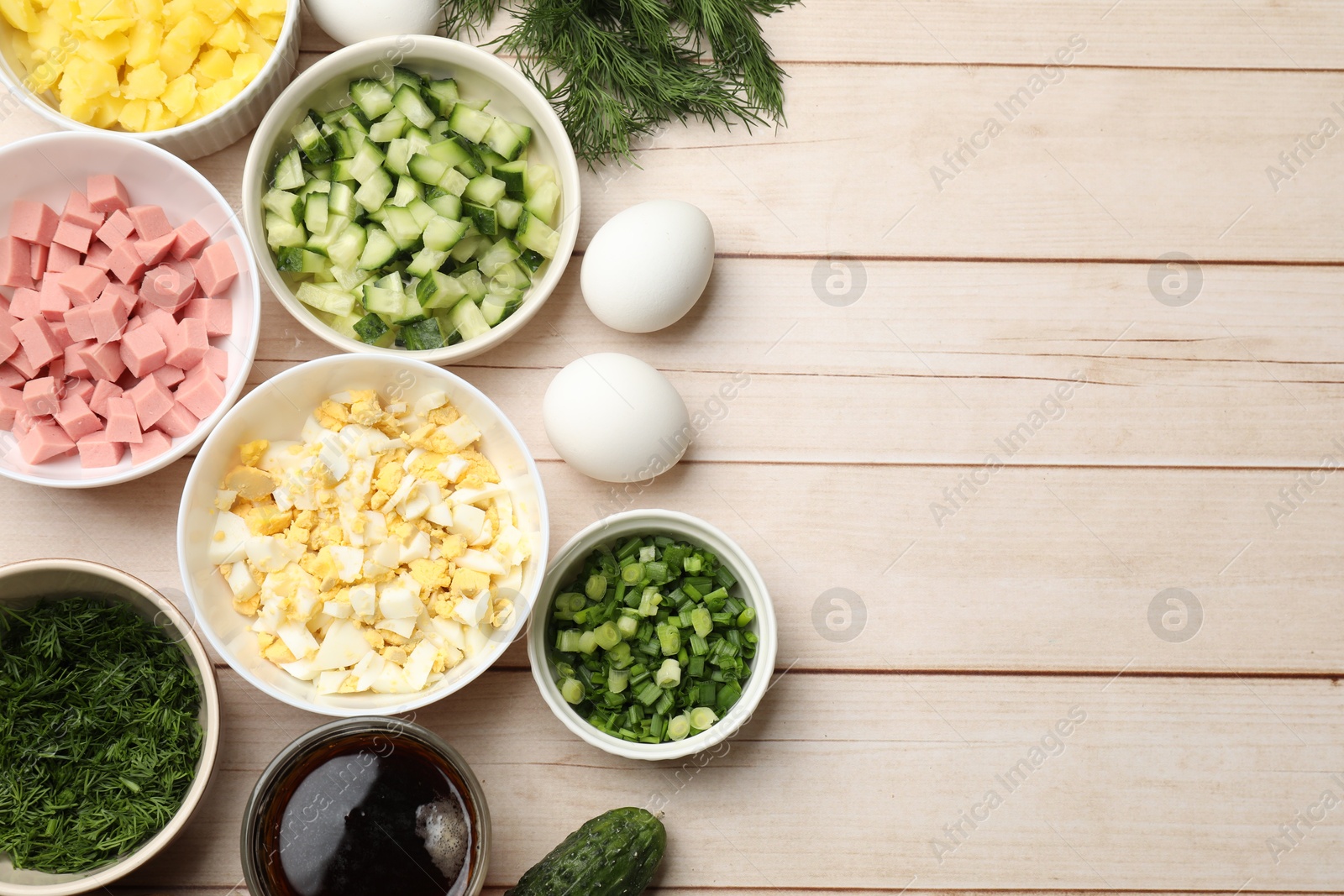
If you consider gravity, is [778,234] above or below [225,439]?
above

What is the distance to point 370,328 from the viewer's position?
138 centimetres

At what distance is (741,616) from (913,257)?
66 centimetres

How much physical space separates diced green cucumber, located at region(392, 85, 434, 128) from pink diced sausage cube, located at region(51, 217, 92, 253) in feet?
1.53

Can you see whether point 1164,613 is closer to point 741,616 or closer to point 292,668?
point 741,616

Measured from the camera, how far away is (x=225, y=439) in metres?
1.28

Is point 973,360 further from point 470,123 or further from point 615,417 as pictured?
point 470,123

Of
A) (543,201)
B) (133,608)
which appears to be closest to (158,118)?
(543,201)

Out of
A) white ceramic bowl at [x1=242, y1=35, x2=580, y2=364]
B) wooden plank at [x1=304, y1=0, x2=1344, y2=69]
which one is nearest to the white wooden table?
wooden plank at [x1=304, y1=0, x2=1344, y2=69]

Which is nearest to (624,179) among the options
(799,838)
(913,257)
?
(913,257)

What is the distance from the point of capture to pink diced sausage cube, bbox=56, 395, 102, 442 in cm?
129

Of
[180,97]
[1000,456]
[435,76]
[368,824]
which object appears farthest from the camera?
[1000,456]

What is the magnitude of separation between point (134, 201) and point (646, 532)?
889mm

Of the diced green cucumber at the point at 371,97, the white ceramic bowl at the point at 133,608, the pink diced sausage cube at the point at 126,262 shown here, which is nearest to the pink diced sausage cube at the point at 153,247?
the pink diced sausage cube at the point at 126,262

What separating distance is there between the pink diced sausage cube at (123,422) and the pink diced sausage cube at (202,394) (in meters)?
0.06
